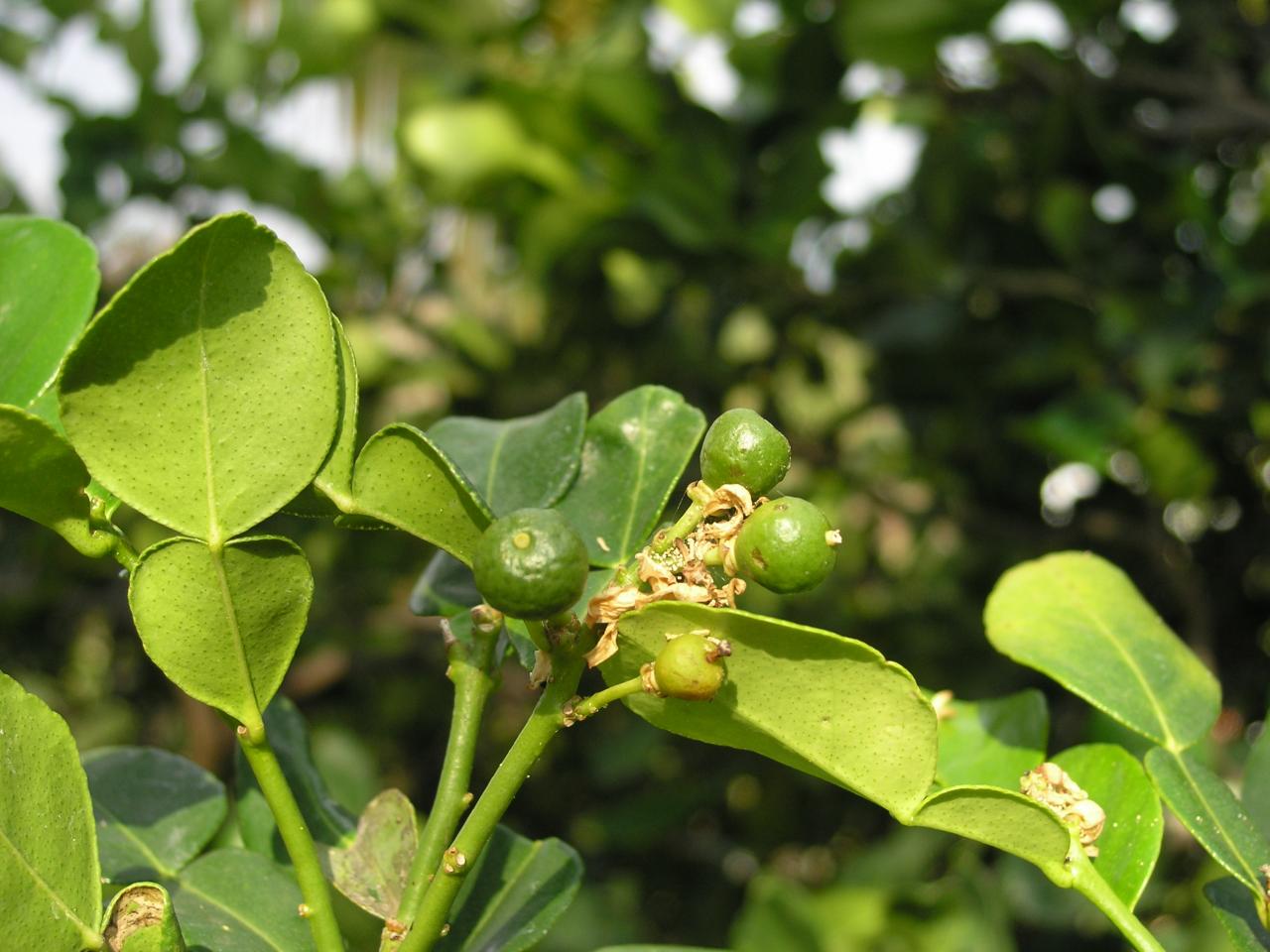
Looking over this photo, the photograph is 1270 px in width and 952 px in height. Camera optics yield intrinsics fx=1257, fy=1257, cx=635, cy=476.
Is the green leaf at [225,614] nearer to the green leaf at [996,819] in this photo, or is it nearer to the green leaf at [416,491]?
the green leaf at [416,491]

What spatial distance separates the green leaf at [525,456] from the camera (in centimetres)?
66

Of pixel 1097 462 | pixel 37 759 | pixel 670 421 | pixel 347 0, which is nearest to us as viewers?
pixel 37 759

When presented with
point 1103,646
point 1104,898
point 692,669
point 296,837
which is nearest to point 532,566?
point 692,669

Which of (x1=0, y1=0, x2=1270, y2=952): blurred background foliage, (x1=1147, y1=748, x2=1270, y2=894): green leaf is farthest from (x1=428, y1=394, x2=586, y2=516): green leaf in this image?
(x1=0, y1=0, x2=1270, y2=952): blurred background foliage

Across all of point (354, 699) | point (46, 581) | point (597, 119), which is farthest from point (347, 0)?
point (354, 699)

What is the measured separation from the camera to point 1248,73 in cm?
187

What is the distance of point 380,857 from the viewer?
607mm

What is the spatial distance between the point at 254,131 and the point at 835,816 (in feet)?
5.25

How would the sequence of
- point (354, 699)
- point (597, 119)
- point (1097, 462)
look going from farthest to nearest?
point (354, 699), point (597, 119), point (1097, 462)

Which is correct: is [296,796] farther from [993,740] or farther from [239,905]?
[993,740]

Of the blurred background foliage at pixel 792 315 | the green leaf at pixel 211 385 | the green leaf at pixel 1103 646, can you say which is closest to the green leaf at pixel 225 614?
the green leaf at pixel 211 385

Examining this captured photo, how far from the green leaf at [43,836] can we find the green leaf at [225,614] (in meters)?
0.05

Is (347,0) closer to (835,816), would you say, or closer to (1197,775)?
(835,816)

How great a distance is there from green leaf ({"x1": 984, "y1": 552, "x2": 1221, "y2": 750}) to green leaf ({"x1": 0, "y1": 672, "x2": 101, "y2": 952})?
471 mm
